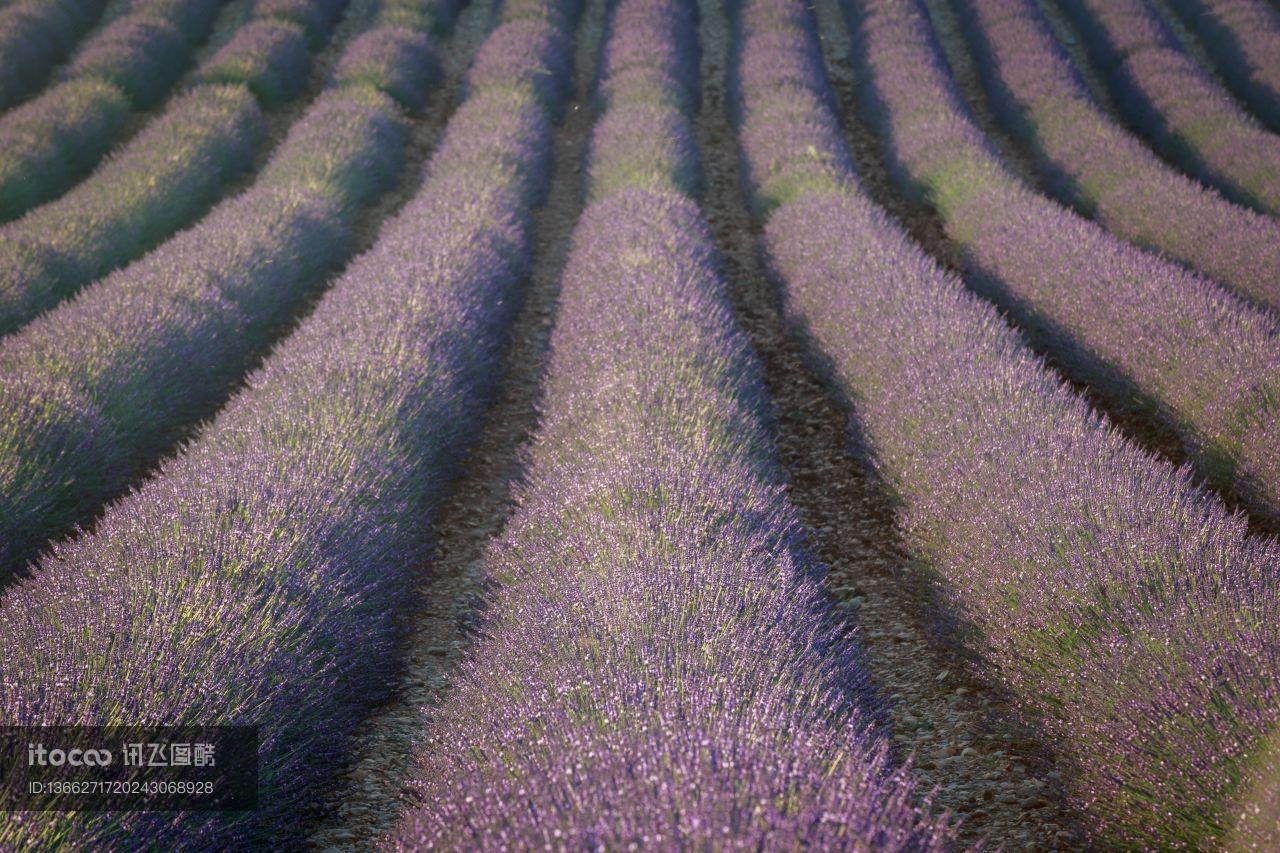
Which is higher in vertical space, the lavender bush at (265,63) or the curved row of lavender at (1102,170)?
the curved row of lavender at (1102,170)

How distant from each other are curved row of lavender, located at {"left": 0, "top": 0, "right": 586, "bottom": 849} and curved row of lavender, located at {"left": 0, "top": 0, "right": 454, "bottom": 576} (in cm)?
39

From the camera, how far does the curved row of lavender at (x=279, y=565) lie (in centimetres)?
231

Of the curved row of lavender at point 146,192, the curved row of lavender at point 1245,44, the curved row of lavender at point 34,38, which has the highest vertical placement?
the curved row of lavender at point 1245,44

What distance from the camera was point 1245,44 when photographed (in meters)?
11.2

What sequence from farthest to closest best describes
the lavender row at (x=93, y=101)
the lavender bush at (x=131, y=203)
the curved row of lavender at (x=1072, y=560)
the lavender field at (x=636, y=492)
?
1. the lavender row at (x=93, y=101)
2. the lavender bush at (x=131, y=203)
3. the curved row of lavender at (x=1072, y=560)
4. the lavender field at (x=636, y=492)

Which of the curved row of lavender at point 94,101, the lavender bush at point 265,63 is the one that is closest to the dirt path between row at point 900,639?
the curved row of lavender at point 94,101

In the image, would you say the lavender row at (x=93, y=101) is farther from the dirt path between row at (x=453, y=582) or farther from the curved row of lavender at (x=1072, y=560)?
the curved row of lavender at (x=1072, y=560)

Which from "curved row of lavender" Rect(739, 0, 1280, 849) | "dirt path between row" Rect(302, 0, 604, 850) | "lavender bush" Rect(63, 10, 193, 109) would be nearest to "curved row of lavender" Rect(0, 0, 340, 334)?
"lavender bush" Rect(63, 10, 193, 109)

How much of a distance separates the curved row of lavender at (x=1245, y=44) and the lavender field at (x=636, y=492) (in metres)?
1.99

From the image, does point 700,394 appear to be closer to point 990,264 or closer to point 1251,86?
point 990,264

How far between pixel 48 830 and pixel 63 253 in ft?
16.0

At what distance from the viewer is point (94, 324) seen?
4.65m

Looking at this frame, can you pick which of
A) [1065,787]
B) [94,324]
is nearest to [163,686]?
[1065,787]
